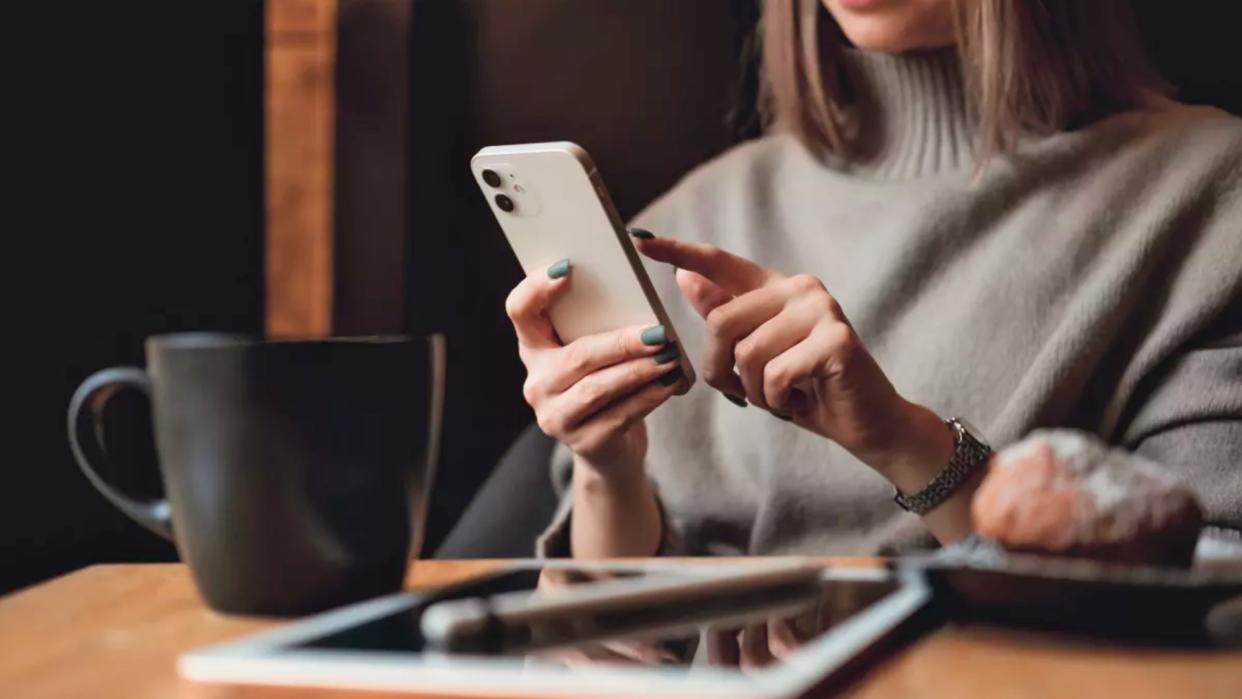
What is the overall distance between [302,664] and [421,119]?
988 mm

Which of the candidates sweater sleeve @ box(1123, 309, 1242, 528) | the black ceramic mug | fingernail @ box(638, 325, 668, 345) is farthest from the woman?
the black ceramic mug

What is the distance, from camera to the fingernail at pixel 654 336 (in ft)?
2.15

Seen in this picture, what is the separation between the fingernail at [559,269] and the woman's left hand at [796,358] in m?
0.04

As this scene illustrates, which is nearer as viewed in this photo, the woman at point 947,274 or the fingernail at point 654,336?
the fingernail at point 654,336

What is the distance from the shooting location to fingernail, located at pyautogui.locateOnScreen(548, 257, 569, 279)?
654 mm

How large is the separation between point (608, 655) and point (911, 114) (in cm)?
83

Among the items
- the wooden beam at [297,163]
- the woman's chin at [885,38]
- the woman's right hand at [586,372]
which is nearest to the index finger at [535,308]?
the woman's right hand at [586,372]

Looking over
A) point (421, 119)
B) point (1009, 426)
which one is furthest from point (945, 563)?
point (421, 119)

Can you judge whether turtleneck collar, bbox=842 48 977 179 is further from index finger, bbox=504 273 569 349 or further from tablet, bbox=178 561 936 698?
tablet, bbox=178 561 936 698

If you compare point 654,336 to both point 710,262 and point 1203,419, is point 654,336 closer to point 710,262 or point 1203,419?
point 710,262

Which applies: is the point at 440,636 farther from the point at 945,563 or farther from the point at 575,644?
the point at 945,563

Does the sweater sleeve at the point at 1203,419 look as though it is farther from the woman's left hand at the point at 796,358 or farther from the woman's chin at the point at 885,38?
the woman's chin at the point at 885,38

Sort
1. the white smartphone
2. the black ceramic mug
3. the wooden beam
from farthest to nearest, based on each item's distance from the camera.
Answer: the wooden beam, the white smartphone, the black ceramic mug

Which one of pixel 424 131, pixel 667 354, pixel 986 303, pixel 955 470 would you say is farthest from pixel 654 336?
pixel 424 131
